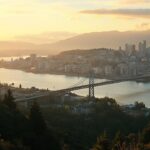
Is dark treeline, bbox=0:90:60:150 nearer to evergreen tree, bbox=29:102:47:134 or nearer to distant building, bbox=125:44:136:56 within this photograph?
evergreen tree, bbox=29:102:47:134

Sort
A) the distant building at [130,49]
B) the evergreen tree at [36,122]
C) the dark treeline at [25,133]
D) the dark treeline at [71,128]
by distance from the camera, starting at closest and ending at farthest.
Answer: the dark treeline at [25,133] < the dark treeline at [71,128] < the evergreen tree at [36,122] < the distant building at [130,49]

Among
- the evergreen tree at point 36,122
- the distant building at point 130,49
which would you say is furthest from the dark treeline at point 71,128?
the distant building at point 130,49

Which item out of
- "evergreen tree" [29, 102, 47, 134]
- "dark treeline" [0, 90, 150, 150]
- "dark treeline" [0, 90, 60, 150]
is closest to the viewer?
"dark treeline" [0, 90, 60, 150]

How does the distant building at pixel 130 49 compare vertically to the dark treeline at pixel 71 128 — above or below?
above

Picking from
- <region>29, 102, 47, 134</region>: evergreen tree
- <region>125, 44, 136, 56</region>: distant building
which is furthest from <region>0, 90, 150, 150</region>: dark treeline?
<region>125, 44, 136, 56</region>: distant building

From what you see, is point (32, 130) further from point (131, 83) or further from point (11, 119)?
point (131, 83)

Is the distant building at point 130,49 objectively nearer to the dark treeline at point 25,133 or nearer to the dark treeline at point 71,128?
the dark treeline at point 71,128

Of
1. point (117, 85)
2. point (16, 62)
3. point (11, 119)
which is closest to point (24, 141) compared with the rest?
point (11, 119)

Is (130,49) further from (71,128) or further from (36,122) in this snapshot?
(36,122)
